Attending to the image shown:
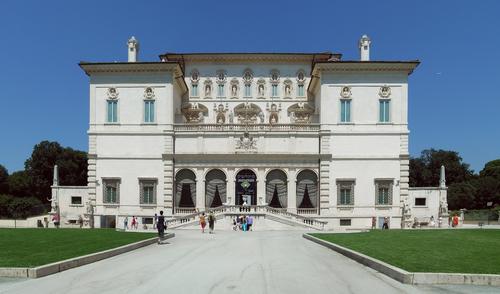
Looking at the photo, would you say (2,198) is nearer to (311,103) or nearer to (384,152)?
(311,103)

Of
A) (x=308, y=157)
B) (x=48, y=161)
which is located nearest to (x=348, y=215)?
(x=308, y=157)

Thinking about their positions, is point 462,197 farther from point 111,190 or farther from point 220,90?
point 111,190

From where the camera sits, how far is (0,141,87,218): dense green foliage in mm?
92438

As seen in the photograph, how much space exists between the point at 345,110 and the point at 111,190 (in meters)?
25.8

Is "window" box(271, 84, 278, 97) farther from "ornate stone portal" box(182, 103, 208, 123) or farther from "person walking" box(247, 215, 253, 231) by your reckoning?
"person walking" box(247, 215, 253, 231)

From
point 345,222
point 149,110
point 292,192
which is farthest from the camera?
point 149,110

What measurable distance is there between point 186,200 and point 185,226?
5834mm

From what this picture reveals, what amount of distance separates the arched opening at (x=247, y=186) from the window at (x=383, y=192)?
12540mm

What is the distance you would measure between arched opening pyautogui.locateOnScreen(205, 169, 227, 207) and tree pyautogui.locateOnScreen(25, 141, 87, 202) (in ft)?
174

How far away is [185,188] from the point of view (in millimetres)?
50625

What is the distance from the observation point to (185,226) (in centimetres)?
4516

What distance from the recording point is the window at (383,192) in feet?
160

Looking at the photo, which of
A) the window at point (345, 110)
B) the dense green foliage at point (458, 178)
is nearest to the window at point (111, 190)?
the window at point (345, 110)

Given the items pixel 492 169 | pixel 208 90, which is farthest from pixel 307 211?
pixel 492 169
